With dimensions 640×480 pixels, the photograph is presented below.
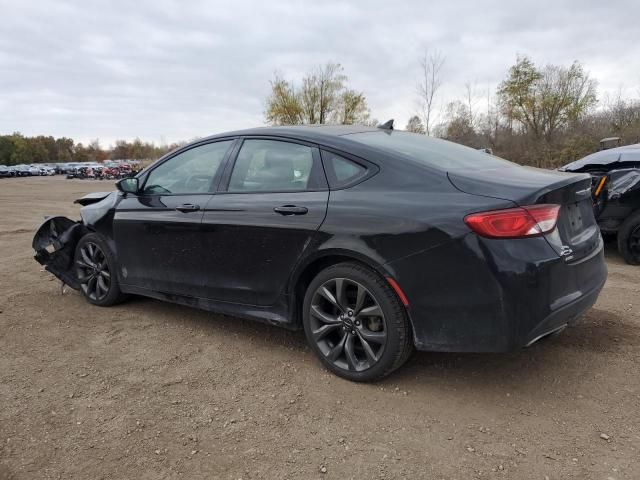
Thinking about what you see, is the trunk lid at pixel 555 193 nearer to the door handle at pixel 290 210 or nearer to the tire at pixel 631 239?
the door handle at pixel 290 210

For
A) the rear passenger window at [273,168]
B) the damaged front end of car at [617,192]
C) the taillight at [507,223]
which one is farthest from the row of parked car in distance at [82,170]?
the taillight at [507,223]

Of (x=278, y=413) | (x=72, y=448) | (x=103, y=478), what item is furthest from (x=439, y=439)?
(x=72, y=448)

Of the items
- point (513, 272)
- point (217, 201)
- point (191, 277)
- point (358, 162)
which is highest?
point (358, 162)

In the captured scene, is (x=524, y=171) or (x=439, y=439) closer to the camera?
(x=439, y=439)

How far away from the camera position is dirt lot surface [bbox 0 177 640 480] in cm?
227

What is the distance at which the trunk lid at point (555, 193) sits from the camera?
2.51 m

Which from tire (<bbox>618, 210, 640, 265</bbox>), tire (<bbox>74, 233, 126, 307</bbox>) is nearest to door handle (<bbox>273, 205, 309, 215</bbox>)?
tire (<bbox>74, 233, 126, 307</bbox>)

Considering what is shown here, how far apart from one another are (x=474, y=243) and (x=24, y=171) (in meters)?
66.3

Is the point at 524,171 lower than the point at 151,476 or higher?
higher

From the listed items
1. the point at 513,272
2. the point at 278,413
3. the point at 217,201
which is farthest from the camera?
the point at 217,201

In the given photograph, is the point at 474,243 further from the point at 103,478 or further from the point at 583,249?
the point at 103,478

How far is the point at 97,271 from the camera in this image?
4.48 meters

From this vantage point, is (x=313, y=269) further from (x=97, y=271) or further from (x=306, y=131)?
(x=97, y=271)

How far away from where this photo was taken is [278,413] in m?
2.70
